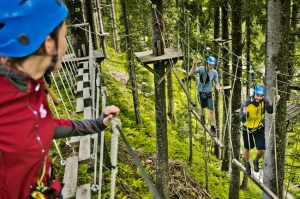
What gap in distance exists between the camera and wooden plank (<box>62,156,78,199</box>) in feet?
8.07

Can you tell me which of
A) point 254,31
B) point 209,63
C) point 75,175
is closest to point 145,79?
point 254,31

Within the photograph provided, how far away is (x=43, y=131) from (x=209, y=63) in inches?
189

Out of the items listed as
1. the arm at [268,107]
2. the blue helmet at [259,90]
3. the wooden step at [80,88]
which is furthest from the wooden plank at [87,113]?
the arm at [268,107]

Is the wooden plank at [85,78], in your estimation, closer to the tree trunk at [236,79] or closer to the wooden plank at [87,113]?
the wooden plank at [87,113]

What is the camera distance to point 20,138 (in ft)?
3.33

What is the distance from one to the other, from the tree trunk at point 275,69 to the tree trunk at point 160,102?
2244 millimetres

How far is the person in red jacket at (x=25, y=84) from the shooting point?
1.01 m

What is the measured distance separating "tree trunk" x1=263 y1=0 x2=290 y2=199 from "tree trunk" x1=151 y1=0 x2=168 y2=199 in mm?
2244

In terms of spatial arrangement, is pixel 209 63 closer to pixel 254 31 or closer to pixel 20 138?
pixel 20 138

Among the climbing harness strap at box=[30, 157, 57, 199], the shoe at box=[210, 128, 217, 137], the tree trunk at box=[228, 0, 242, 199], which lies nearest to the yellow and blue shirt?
the tree trunk at box=[228, 0, 242, 199]

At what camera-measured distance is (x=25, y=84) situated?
1044mm

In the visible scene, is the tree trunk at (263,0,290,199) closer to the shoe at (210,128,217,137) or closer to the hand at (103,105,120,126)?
the shoe at (210,128,217,137)

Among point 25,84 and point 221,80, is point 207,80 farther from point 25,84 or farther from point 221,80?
point 25,84

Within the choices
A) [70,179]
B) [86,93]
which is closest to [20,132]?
[70,179]
